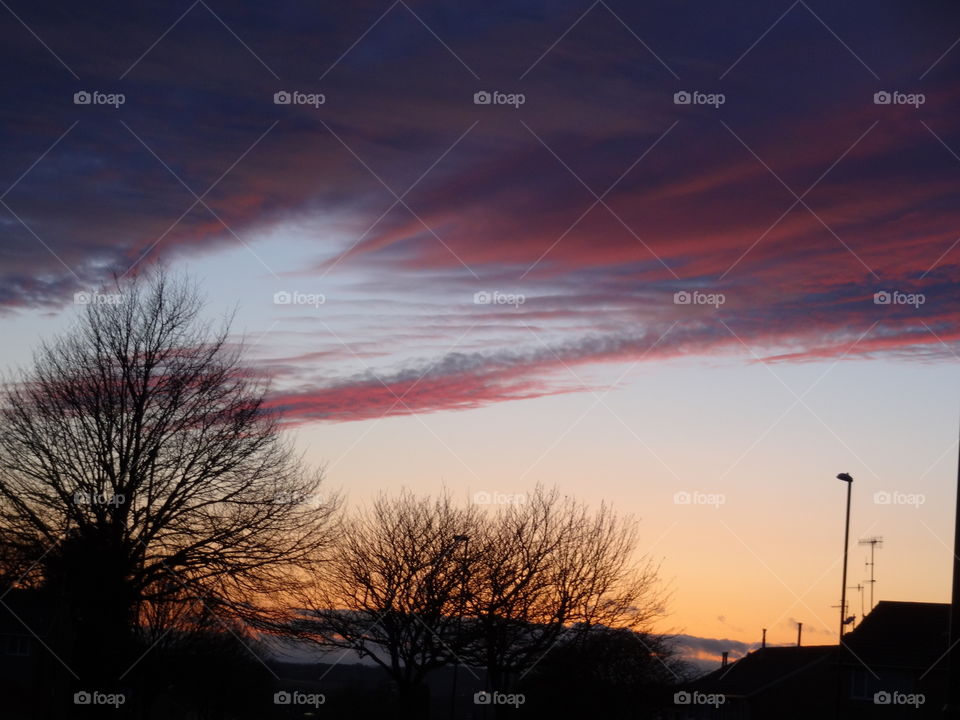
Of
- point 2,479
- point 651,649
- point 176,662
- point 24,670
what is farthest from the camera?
point 24,670

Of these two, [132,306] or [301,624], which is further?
[301,624]

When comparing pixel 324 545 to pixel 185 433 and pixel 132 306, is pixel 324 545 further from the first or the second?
pixel 132 306

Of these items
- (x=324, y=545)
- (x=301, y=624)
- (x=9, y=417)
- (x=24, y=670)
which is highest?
(x=9, y=417)

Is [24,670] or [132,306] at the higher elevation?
[132,306]

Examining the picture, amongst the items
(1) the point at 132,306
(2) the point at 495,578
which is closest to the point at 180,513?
(1) the point at 132,306

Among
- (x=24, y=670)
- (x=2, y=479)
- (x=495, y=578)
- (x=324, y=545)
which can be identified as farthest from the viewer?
(x=24, y=670)

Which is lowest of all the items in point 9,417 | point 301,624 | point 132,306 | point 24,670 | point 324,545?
point 24,670

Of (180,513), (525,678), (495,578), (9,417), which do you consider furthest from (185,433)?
(525,678)

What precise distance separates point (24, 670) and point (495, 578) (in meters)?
37.5

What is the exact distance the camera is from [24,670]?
59.0m

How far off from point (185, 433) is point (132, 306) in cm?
352

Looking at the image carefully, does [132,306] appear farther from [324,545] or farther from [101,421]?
[324,545]

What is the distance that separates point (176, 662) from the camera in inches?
1200

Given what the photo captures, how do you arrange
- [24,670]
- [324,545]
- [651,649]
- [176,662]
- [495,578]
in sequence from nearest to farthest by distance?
1. [324,545]
2. [176,662]
3. [495,578]
4. [651,649]
5. [24,670]
